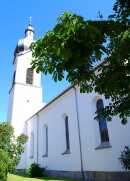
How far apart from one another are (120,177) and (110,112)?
260 inches

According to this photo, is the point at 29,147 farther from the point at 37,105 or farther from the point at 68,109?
the point at 68,109

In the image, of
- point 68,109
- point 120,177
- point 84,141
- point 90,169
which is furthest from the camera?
point 68,109

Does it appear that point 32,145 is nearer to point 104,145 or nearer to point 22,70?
point 22,70

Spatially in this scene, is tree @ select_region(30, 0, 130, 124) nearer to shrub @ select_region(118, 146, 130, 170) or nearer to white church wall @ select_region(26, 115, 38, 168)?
shrub @ select_region(118, 146, 130, 170)

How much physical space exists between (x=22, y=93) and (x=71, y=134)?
1524 cm

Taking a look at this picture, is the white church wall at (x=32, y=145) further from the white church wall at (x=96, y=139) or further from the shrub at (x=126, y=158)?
the shrub at (x=126, y=158)

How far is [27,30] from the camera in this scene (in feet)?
124

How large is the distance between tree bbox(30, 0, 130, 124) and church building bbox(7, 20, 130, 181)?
0.83 meters

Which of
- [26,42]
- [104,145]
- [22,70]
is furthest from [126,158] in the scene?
[26,42]

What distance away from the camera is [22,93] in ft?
95.5

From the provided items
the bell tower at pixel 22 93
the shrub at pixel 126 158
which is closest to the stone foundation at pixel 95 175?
the shrub at pixel 126 158

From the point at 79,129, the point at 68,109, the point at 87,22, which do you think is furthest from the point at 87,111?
the point at 87,22

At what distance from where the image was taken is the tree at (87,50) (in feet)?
10.3

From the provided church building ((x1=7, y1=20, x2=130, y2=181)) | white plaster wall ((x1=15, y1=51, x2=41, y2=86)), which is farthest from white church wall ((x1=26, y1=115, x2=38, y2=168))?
white plaster wall ((x1=15, y1=51, x2=41, y2=86))
